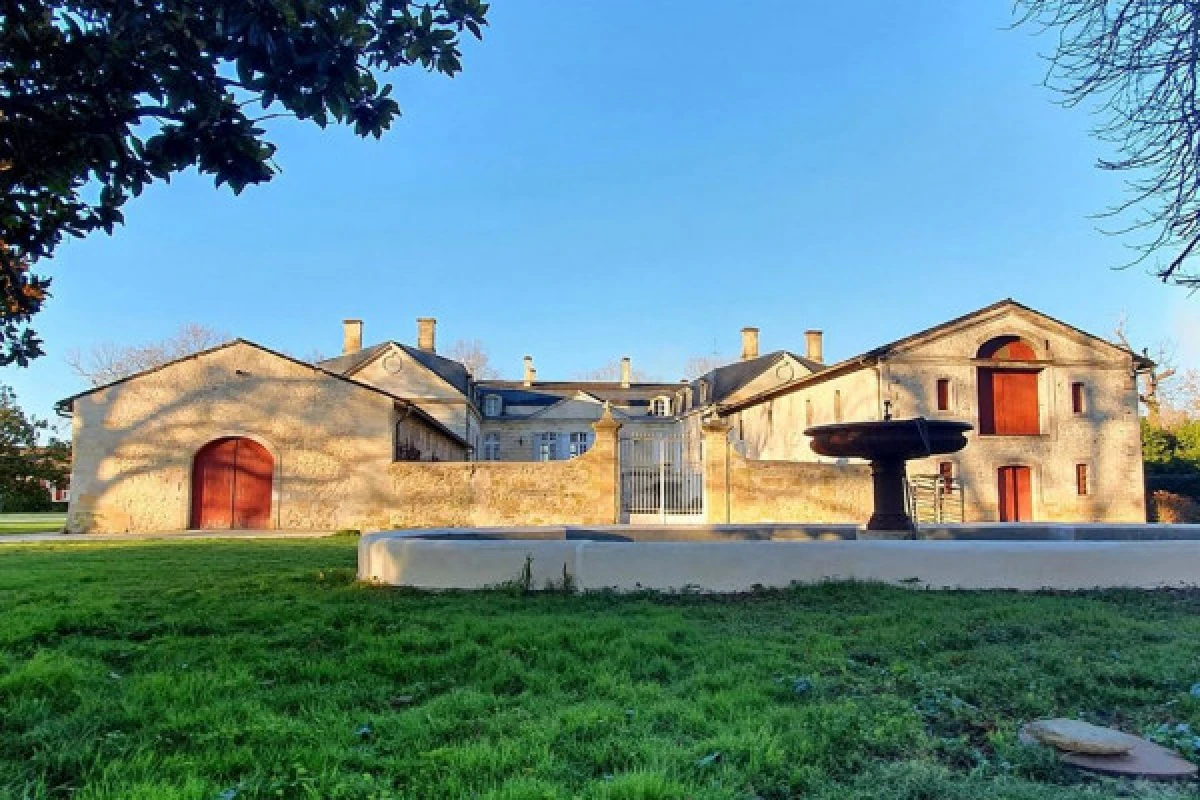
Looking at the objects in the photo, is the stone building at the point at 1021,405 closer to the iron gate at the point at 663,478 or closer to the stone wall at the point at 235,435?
the iron gate at the point at 663,478

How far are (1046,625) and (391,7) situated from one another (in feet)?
19.5

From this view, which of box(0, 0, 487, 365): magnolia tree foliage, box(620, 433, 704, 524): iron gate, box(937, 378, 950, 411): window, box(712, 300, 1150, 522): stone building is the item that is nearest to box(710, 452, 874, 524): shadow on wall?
box(620, 433, 704, 524): iron gate

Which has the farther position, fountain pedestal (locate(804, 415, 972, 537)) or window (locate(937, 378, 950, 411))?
window (locate(937, 378, 950, 411))

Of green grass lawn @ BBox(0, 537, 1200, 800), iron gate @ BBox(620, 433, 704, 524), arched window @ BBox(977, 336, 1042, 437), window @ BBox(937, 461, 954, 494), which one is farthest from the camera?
arched window @ BBox(977, 336, 1042, 437)

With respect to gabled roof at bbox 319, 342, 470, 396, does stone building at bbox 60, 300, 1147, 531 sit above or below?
below

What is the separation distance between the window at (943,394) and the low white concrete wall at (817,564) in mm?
18415

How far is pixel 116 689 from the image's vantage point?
3.81 m

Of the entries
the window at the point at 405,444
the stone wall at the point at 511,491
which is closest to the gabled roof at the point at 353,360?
the window at the point at 405,444

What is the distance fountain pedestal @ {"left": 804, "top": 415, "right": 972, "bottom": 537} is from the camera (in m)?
8.29

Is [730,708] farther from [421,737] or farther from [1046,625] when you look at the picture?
[1046,625]

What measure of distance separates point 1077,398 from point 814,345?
18826mm

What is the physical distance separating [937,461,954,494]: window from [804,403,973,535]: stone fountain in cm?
1648

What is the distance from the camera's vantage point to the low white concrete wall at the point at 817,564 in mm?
7094

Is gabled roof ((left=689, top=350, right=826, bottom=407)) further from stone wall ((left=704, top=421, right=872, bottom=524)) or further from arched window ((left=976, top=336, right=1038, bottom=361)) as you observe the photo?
stone wall ((left=704, top=421, right=872, bottom=524))
